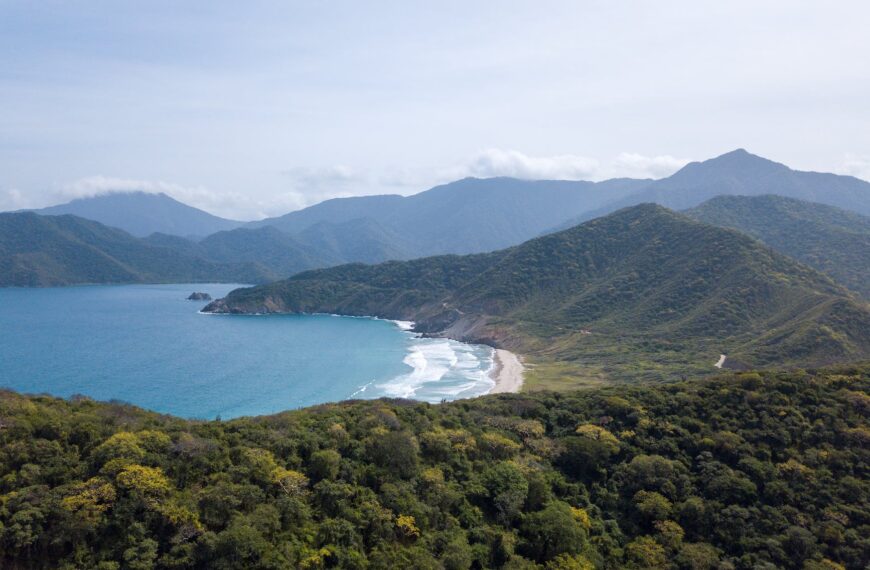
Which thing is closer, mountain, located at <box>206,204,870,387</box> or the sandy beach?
the sandy beach

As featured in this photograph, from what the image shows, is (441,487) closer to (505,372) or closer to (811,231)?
(505,372)

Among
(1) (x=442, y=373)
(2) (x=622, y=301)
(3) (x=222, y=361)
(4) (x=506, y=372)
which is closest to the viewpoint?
(4) (x=506, y=372)

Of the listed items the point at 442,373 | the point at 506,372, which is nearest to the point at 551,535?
the point at 506,372

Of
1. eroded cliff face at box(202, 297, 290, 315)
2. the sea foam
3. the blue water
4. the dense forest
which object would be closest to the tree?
the dense forest

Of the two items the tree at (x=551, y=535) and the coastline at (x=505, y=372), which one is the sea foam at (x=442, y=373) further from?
the tree at (x=551, y=535)

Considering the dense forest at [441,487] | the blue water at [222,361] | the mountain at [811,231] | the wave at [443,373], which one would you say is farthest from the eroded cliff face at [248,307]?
the dense forest at [441,487]

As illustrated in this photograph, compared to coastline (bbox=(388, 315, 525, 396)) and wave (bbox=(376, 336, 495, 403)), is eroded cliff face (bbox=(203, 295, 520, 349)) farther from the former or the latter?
coastline (bbox=(388, 315, 525, 396))

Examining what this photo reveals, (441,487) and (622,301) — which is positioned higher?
(622,301)
